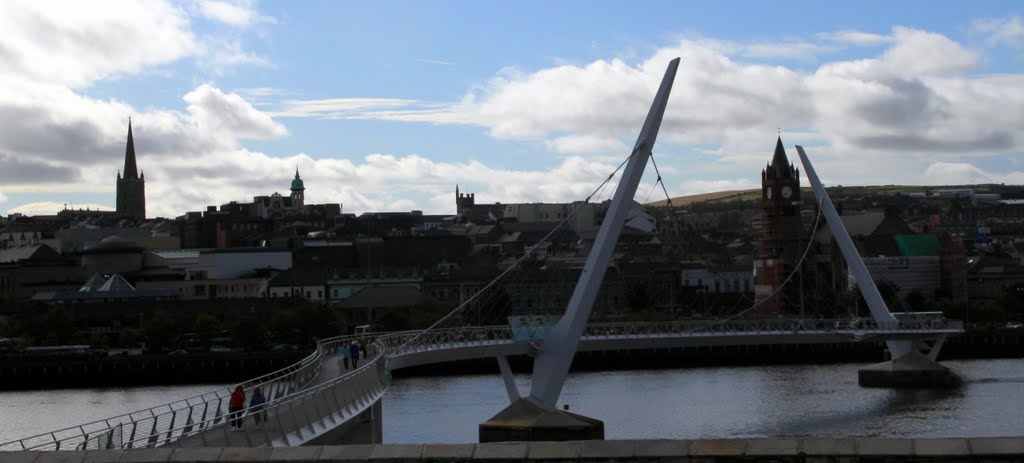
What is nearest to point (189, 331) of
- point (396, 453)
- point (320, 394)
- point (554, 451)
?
point (320, 394)

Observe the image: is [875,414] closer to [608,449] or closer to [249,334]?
[608,449]

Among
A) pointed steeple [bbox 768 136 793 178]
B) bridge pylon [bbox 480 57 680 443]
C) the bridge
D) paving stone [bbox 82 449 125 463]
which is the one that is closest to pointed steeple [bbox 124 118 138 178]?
pointed steeple [bbox 768 136 793 178]

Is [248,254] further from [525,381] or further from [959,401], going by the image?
[959,401]

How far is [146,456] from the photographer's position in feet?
37.0

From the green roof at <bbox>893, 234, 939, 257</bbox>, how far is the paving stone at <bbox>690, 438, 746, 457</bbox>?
3684 inches

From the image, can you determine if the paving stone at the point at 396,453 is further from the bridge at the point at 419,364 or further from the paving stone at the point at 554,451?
the bridge at the point at 419,364

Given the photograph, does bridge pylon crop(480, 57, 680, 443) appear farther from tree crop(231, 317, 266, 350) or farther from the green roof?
the green roof

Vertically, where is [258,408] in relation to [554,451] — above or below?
below

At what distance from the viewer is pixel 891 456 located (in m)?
10.9

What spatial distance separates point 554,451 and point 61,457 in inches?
123

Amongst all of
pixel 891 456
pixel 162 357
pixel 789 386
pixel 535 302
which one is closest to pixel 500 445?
pixel 891 456

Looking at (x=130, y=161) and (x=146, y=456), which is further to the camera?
(x=130, y=161)

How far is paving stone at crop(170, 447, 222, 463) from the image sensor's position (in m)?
11.3

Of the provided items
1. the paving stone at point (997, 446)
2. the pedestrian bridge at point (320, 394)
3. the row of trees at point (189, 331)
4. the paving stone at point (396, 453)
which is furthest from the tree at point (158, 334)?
the paving stone at point (997, 446)
